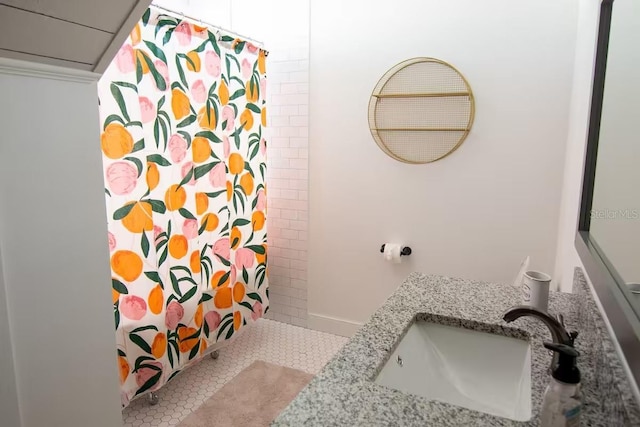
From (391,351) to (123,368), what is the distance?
1.46 metres

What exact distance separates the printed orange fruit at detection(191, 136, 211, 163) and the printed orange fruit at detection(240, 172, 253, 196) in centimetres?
35

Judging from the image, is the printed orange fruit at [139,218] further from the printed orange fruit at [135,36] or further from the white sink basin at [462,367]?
the white sink basin at [462,367]

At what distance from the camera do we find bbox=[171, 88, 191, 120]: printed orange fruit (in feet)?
6.90

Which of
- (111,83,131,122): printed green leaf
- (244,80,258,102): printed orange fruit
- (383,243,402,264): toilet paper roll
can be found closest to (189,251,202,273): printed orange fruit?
(111,83,131,122): printed green leaf

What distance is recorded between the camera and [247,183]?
269 centimetres

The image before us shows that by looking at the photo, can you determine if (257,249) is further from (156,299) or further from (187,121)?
(187,121)

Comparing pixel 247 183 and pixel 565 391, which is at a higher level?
pixel 247 183

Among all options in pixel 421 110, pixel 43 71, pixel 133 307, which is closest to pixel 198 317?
pixel 133 307

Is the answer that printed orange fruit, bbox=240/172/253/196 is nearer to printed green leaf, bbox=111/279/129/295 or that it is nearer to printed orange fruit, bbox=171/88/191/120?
printed orange fruit, bbox=171/88/191/120

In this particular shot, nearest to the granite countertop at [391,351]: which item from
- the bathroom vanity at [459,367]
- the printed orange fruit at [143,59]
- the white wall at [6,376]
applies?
the bathroom vanity at [459,367]

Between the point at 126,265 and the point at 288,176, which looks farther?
the point at 288,176

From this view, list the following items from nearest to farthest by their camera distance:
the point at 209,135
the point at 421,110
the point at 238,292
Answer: the point at 209,135 < the point at 421,110 < the point at 238,292

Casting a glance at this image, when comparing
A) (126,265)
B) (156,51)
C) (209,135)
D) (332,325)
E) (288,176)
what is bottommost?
(332,325)

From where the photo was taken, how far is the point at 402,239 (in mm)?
2744
